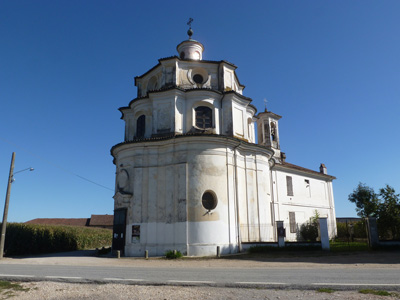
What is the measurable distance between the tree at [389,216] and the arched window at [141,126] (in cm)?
1625

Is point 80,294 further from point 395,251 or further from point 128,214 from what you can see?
point 395,251

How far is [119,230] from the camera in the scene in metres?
20.3

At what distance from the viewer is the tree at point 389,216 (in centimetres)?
1942

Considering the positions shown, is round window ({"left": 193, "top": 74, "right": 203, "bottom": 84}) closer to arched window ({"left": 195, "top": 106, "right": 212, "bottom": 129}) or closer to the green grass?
arched window ({"left": 195, "top": 106, "right": 212, "bottom": 129})

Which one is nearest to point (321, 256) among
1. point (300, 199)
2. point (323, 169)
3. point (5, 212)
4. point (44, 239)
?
point (300, 199)

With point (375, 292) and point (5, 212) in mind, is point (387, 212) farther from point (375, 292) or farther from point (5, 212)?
point (5, 212)

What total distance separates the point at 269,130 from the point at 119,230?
17.2 meters

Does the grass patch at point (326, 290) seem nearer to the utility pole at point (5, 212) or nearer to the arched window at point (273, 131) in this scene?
the utility pole at point (5, 212)

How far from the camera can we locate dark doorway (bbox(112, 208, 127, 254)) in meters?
20.1

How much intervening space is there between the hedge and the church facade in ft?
28.5

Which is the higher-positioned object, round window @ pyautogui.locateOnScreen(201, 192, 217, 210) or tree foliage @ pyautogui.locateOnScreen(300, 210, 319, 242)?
round window @ pyautogui.locateOnScreen(201, 192, 217, 210)

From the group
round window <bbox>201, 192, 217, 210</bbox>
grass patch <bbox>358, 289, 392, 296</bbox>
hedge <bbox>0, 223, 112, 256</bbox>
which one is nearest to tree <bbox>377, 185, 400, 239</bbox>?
round window <bbox>201, 192, 217, 210</bbox>

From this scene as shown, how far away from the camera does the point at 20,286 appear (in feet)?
29.6

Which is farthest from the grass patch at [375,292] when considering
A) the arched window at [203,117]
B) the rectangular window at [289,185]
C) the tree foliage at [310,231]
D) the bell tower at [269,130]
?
the bell tower at [269,130]
